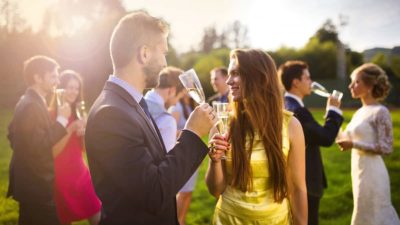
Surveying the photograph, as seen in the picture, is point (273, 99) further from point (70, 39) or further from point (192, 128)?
point (70, 39)

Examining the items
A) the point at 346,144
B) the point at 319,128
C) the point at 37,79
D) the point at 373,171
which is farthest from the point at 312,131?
the point at 37,79

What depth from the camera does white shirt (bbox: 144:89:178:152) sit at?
4.30m

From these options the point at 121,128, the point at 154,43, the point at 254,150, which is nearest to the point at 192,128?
the point at 121,128

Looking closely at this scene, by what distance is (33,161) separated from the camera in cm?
402

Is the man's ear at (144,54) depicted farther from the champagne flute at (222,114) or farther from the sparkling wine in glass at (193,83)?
the champagne flute at (222,114)

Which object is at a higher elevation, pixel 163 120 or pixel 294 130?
pixel 294 130

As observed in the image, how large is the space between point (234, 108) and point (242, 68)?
1.25 ft

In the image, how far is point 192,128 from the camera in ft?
6.54

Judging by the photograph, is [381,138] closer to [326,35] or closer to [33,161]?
[33,161]

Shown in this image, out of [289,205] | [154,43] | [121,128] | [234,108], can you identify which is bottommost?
[289,205]

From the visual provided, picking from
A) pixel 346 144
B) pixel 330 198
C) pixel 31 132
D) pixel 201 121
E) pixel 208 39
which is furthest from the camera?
pixel 208 39

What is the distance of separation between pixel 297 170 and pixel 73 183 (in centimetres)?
341

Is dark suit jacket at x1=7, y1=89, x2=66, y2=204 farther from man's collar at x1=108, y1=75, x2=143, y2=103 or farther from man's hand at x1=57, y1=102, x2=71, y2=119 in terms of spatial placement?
man's collar at x1=108, y1=75, x2=143, y2=103

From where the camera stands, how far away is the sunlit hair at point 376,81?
15.8 ft
